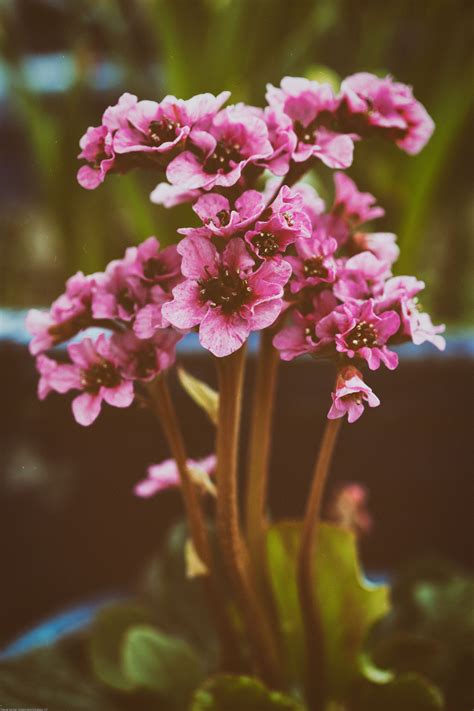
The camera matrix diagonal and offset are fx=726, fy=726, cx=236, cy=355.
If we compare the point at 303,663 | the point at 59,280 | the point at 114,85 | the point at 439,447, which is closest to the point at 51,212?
the point at 59,280

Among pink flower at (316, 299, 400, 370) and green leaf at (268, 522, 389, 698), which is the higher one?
pink flower at (316, 299, 400, 370)

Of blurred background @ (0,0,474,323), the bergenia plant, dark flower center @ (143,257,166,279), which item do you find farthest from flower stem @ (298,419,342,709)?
blurred background @ (0,0,474,323)

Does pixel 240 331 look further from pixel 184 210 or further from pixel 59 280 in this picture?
pixel 59 280

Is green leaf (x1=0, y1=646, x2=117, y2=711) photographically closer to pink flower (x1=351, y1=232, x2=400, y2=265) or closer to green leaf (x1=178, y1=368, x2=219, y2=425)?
green leaf (x1=178, y1=368, x2=219, y2=425)

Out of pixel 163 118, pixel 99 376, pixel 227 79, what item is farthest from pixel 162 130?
pixel 227 79

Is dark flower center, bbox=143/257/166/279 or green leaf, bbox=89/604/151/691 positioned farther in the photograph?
green leaf, bbox=89/604/151/691

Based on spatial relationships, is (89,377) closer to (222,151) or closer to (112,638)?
(222,151)

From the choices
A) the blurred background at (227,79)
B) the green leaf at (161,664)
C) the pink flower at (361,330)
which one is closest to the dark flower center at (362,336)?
the pink flower at (361,330)
